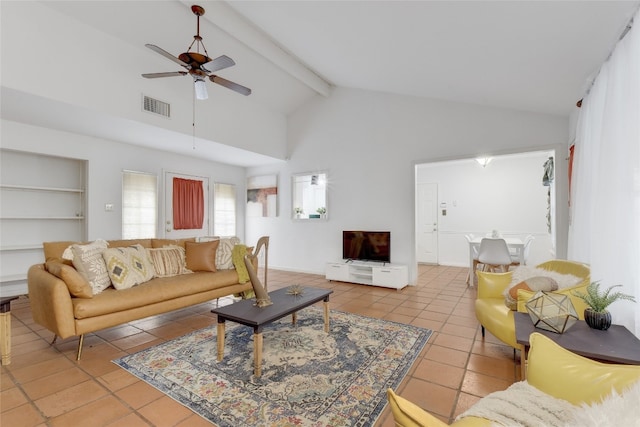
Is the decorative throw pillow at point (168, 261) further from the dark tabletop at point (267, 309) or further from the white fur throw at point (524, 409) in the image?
the white fur throw at point (524, 409)

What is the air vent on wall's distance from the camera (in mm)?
4031

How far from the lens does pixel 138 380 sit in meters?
2.12

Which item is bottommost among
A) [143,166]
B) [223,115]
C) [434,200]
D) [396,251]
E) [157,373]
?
[157,373]

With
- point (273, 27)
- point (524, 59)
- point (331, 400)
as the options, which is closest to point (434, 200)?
point (524, 59)

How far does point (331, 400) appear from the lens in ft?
6.12

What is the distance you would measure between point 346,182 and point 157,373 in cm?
429

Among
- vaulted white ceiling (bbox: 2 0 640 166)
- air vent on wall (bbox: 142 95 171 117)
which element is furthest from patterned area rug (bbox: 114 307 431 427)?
air vent on wall (bbox: 142 95 171 117)

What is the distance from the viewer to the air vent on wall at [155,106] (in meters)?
4.03

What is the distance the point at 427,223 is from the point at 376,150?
2958 mm

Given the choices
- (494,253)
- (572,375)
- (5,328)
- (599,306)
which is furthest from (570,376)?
(494,253)

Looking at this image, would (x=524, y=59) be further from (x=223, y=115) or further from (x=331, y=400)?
(x=223, y=115)

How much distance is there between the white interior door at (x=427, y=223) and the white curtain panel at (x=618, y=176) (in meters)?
4.82

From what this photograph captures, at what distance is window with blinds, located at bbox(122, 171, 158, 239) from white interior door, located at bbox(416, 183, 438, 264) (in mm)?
5930

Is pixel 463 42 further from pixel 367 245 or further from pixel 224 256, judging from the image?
pixel 224 256
